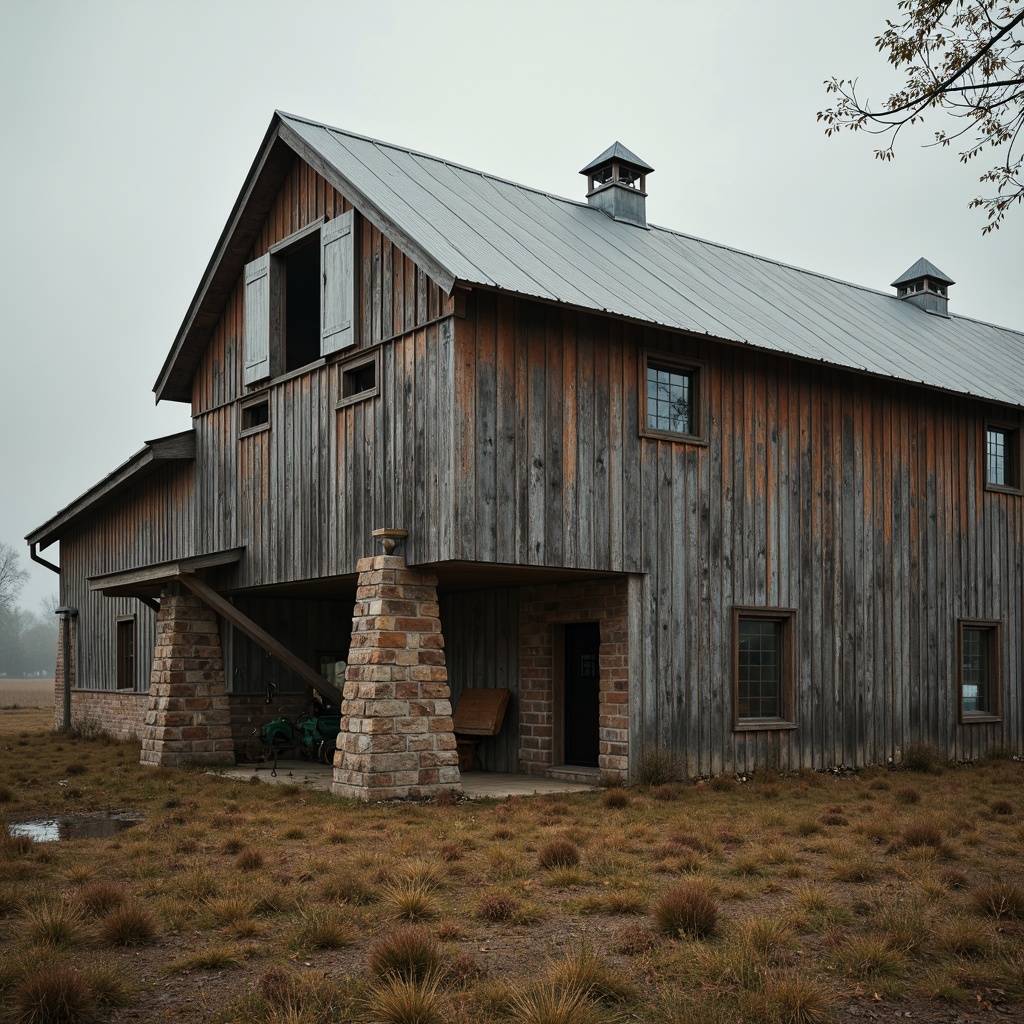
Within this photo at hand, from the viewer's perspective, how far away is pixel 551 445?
13945 mm

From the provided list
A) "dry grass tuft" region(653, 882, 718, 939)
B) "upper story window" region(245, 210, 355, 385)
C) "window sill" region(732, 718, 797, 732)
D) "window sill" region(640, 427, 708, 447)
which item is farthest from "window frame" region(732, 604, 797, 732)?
"dry grass tuft" region(653, 882, 718, 939)

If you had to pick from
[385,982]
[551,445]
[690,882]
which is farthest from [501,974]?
[551,445]

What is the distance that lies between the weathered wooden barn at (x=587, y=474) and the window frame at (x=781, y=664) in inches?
2.2

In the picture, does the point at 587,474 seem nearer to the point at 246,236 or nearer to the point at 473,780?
the point at 473,780

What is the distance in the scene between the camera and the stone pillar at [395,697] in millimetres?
13023

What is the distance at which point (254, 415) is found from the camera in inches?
712

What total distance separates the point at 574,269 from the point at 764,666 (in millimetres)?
6126

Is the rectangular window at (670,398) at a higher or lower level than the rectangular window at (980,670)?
higher

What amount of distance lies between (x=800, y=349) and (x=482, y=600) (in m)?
5.93

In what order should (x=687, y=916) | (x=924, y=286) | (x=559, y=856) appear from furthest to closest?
(x=924, y=286) → (x=559, y=856) → (x=687, y=916)

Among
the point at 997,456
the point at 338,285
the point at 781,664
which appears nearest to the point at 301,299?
the point at 338,285

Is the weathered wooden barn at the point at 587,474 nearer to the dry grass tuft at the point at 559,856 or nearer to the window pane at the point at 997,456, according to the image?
the window pane at the point at 997,456

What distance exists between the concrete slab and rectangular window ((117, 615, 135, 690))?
22.0ft

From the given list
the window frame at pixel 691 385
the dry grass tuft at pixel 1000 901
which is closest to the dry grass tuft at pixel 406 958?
the dry grass tuft at pixel 1000 901
